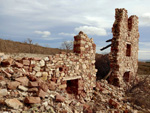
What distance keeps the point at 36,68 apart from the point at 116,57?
515 centimetres

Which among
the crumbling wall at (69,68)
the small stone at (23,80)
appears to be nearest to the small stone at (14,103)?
the small stone at (23,80)

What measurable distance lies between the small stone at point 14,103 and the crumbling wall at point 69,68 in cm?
88

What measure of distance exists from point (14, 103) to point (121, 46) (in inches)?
278

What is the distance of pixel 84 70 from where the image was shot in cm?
645

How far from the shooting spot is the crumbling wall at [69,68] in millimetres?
4599

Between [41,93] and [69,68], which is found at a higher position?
[69,68]

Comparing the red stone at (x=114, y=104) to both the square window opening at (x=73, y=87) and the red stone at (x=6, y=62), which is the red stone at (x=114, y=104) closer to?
the square window opening at (x=73, y=87)

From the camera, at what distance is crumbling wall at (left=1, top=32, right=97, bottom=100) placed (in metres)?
4.60

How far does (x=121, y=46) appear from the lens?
8797 mm

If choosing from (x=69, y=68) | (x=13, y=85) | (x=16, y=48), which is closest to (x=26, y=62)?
(x=13, y=85)

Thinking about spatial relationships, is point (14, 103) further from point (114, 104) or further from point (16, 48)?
point (16, 48)

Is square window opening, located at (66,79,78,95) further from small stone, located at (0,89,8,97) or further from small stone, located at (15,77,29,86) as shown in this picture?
small stone, located at (0,89,8,97)

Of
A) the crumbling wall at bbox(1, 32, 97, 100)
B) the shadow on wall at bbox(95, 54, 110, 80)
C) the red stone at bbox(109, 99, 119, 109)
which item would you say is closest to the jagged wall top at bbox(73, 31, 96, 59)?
the crumbling wall at bbox(1, 32, 97, 100)

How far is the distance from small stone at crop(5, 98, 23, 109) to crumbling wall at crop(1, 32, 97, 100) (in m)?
0.88
